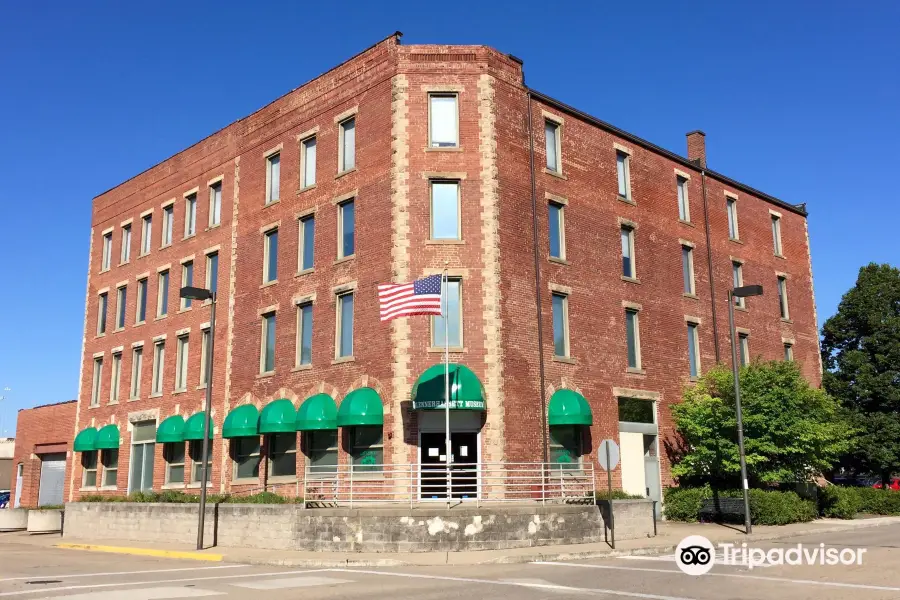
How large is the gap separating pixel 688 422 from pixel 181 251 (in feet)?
78.0

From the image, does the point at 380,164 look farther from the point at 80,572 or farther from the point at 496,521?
the point at 80,572

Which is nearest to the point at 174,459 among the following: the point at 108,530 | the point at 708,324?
the point at 108,530

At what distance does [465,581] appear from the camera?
16219 millimetres

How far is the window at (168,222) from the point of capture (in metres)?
40.1

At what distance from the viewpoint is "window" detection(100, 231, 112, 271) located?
145 feet

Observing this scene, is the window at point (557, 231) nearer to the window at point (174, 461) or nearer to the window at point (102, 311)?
the window at point (174, 461)

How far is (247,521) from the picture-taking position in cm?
2444

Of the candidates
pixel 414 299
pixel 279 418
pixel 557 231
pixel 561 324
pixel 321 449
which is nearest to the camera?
pixel 414 299

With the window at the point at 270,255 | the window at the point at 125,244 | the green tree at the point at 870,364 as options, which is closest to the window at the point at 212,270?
the window at the point at 270,255

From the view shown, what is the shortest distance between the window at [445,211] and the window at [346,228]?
3268 mm

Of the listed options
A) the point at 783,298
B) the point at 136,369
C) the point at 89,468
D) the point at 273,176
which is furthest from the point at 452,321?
the point at 89,468

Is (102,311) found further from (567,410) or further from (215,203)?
(567,410)

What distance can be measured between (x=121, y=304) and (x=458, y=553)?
28252 millimetres

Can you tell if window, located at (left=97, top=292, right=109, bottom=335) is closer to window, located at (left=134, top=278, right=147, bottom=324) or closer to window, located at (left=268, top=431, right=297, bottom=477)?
window, located at (left=134, top=278, right=147, bottom=324)
